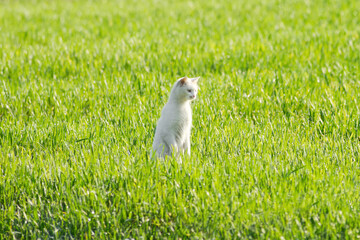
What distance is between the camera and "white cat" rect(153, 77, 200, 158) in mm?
4000

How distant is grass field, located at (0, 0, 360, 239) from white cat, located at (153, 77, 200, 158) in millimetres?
137

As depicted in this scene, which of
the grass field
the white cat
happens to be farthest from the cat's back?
the grass field

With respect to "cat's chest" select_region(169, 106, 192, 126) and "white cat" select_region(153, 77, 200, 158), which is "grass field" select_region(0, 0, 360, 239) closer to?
"white cat" select_region(153, 77, 200, 158)

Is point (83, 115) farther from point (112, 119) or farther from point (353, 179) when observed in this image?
point (353, 179)

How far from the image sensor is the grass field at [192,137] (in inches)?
140

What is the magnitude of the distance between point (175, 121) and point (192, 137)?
39.8 inches

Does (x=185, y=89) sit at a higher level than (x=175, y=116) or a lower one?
higher

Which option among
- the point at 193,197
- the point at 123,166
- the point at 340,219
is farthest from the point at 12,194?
the point at 340,219

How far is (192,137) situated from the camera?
4.97 m

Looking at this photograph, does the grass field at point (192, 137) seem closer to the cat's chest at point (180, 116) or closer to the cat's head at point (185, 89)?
the cat's chest at point (180, 116)

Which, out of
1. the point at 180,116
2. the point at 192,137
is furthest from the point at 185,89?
the point at 192,137

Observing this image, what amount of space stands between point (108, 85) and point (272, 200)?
370 cm

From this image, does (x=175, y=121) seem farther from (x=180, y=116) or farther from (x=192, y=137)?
(x=192, y=137)

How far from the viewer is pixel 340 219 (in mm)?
3393
